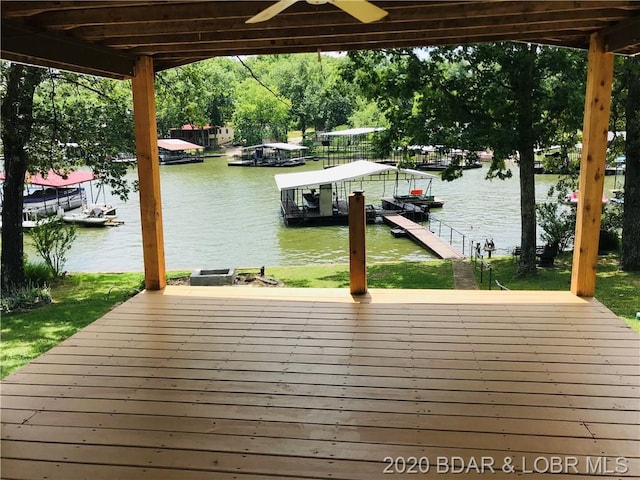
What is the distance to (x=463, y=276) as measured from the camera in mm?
9953

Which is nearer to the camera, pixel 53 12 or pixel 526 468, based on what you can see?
pixel 526 468

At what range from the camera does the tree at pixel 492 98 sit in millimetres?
8977

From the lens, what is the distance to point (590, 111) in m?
4.21

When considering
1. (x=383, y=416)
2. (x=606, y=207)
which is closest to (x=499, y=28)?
(x=383, y=416)

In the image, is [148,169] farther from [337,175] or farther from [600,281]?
[337,175]

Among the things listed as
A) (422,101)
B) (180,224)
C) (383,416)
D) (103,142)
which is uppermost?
(422,101)

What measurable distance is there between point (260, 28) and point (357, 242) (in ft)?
5.94

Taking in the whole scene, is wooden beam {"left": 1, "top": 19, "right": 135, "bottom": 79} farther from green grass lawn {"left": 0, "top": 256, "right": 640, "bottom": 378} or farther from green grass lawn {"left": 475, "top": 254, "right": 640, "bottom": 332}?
green grass lawn {"left": 475, "top": 254, "right": 640, "bottom": 332}

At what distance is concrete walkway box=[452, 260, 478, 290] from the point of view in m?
9.09

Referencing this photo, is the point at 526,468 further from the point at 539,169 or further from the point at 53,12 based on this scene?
the point at 539,169

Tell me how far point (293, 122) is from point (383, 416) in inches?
1766

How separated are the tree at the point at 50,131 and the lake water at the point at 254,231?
374 centimetres

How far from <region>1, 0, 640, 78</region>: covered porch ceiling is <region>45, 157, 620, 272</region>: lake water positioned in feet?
29.2

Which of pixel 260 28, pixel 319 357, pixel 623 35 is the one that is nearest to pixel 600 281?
pixel 623 35
